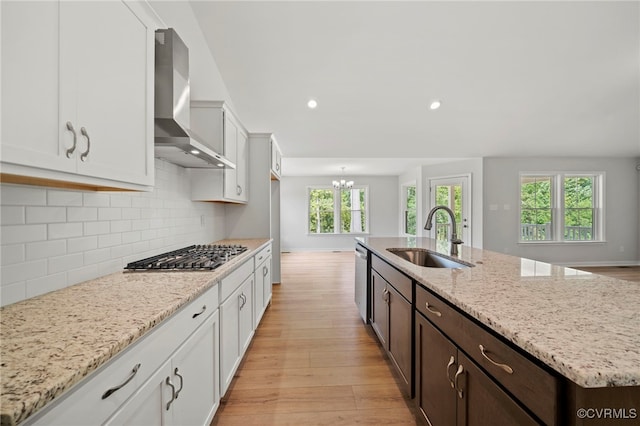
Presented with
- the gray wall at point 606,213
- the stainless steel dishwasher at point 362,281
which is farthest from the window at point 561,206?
the stainless steel dishwasher at point 362,281

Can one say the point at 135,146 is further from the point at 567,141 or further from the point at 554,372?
the point at 567,141

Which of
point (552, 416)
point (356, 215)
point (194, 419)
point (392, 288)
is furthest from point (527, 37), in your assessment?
point (356, 215)

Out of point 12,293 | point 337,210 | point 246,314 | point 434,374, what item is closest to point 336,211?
point 337,210

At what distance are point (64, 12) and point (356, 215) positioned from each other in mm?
8107

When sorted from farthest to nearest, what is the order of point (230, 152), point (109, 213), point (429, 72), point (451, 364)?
point (429, 72)
point (230, 152)
point (109, 213)
point (451, 364)

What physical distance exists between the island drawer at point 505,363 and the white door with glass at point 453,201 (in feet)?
17.1

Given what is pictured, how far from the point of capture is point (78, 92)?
3.01ft

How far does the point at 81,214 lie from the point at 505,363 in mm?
1855

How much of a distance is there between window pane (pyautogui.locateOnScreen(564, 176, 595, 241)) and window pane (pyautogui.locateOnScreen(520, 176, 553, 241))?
1.30 feet

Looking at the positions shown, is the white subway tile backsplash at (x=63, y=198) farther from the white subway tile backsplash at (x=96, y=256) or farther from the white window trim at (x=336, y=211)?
the white window trim at (x=336, y=211)

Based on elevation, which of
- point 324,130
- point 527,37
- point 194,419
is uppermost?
point 527,37

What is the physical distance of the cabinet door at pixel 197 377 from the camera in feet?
3.61

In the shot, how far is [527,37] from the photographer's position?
296 centimetres

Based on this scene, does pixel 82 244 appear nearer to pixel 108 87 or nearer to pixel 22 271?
pixel 22 271
